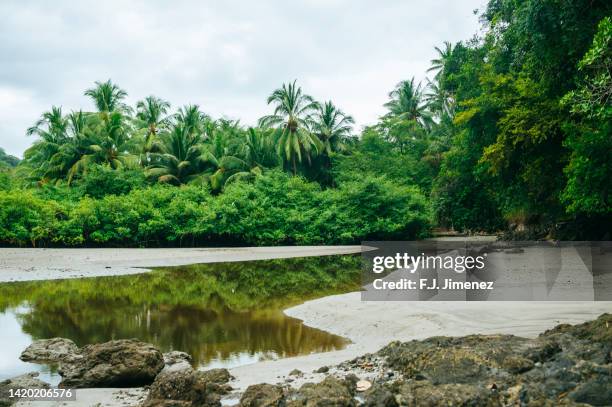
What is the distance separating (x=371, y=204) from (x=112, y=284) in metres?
21.3

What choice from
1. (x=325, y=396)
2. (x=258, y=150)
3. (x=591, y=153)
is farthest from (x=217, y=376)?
(x=258, y=150)

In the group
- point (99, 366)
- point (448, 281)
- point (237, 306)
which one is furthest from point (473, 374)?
point (237, 306)

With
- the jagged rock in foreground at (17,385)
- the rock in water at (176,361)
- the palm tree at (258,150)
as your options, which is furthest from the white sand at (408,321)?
the palm tree at (258,150)

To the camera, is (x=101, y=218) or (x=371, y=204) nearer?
(x=101, y=218)

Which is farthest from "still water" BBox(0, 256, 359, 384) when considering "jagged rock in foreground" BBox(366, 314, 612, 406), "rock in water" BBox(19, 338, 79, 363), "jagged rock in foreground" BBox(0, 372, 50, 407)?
"jagged rock in foreground" BBox(366, 314, 612, 406)

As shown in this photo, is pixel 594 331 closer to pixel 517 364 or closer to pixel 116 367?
pixel 517 364

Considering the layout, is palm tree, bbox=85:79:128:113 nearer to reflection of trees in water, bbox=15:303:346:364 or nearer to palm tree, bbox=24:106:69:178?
palm tree, bbox=24:106:69:178

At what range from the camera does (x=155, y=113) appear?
4416 cm

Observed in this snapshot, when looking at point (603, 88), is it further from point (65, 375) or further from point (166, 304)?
point (166, 304)

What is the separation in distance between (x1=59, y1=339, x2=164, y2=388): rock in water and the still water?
25.7 inches

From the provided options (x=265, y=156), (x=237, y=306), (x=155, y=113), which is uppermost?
(x=155, y=113)

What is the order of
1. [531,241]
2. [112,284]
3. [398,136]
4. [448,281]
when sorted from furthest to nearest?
[398,136] → [531,241] → [112,284] → [448,281]

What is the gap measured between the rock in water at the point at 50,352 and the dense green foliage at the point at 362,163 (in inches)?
370
